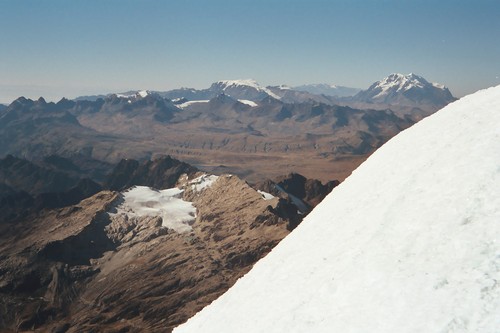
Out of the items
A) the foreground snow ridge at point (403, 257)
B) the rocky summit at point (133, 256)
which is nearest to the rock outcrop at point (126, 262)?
the rocky summit at point (133, 256)

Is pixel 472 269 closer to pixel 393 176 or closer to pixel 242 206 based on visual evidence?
pixel 393 176

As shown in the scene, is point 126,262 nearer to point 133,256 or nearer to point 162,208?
point 133,256

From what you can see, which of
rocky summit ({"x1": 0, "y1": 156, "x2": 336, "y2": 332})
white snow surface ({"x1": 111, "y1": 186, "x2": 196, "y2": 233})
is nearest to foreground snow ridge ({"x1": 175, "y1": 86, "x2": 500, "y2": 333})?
rocky summit ({"x1": 0, "y1": 156, "x2": 336, "y2": 332})

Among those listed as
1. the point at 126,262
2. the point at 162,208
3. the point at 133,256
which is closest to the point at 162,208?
the point at 162,208

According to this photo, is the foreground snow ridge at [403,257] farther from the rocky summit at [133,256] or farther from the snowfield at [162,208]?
the snowfield at [162,208]

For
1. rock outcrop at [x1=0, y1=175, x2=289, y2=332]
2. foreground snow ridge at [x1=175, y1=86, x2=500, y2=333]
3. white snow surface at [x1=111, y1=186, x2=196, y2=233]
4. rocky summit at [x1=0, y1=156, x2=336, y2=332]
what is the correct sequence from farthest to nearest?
white snow surface at [x1=111, y1=186, x2=196, y2=233] < rocky summit at [x1=0, y1=156, x2=336, y2=332] < rock outcrop at [x1=0, y1=175, x2=289, y2=332] < foreground snow ridge at [x1=175, y1=86, x2=500, y2=333]

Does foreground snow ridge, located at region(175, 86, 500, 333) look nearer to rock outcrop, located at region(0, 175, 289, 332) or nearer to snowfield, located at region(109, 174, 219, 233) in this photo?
rock outcrop, located at region(0, 175, 289, 332)

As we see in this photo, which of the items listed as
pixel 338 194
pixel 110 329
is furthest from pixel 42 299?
pixel 338 194
